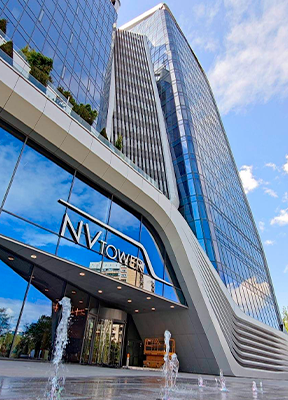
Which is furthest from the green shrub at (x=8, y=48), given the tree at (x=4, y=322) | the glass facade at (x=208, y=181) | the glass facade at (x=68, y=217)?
the glass facade at (x=208, y=181)

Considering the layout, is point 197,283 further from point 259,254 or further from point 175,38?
point 175,38

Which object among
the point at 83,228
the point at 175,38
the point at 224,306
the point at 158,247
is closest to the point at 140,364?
the point at 224,306

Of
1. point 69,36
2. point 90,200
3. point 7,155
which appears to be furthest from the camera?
point 69,36

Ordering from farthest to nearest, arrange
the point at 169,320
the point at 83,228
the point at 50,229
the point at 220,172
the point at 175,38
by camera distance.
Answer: the point at 175,38
the point at 220,172
the point at 169,320
the point at 83,228
the point at 50,229

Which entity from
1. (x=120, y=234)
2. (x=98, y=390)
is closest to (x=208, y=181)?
(x=120, y=234)

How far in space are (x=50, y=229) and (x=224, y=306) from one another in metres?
14.5

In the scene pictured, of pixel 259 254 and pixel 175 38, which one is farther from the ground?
pixel 175 38

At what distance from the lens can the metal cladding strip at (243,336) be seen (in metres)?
19.0

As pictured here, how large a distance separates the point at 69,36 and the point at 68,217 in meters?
17.8

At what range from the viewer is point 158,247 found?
1864 cm

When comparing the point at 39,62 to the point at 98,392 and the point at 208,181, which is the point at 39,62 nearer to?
the point at 98,392

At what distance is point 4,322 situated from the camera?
12.1 m

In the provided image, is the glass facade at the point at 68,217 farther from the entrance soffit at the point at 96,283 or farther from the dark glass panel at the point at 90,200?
the entrance soffit at the point at 96,283

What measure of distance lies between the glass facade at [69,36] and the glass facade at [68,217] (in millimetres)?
8071
